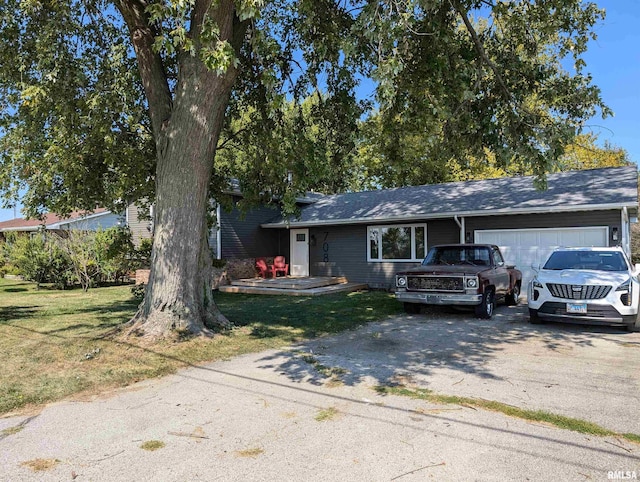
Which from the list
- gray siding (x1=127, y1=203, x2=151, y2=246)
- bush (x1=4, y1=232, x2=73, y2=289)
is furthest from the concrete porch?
bush (x1=4, y1=232, x2=73, y2=289)

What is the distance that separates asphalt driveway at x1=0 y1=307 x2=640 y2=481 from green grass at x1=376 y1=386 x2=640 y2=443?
0.12m

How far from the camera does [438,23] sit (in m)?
8.66

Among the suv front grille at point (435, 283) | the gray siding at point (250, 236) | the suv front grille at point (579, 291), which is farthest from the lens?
the gray siding at point (250, 236)

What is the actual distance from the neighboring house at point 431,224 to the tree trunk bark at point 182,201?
5.10m

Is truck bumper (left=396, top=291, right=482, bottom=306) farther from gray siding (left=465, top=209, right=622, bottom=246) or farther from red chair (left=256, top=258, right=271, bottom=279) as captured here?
red chair (left=256, top=258, right=271, bottom=279)

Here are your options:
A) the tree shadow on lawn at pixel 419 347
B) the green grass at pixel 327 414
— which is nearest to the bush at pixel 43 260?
the tree shadow on lawn at pixel 419 347

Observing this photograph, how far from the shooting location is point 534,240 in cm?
1330

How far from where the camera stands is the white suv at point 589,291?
7.94m

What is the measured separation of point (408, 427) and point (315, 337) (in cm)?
426

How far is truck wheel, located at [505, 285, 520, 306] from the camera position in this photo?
1172cm

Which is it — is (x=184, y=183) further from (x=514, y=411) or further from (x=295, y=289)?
(x=295, y=289)

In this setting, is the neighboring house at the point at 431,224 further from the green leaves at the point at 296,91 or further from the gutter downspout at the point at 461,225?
the green leaves at the point at 296,91

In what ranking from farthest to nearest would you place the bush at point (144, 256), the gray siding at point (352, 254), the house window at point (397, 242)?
the bush at point (144, 256) → the house window at point (397, 242) → the gray siding at point (352, 254)

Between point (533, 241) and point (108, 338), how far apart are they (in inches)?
462
